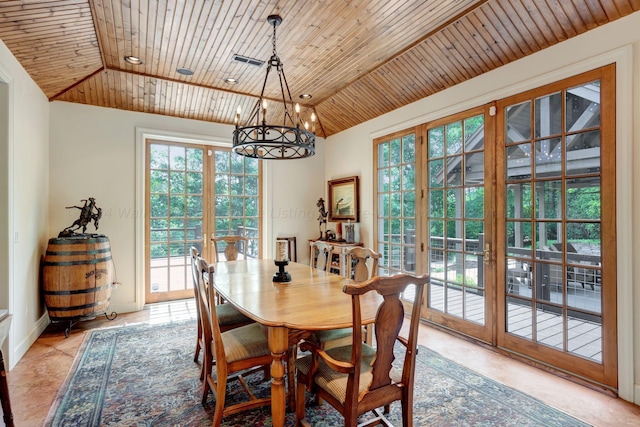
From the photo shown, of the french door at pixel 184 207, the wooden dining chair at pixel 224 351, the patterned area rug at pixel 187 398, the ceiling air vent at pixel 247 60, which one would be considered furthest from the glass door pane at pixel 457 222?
the french door at pixel 184 207

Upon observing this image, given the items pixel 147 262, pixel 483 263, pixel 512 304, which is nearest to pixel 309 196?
pixel 147 262

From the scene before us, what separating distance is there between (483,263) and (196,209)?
387cm

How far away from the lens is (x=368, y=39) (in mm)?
3092

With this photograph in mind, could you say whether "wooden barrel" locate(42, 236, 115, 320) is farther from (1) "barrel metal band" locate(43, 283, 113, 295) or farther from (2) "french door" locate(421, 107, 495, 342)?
(2) "french door" locate(421, 107, 495, 342)

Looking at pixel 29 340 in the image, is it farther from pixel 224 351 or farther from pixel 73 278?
pixel 224 351

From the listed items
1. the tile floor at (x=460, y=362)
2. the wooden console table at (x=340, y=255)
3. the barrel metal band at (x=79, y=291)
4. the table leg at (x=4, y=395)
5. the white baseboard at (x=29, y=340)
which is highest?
the wooden console table at (x=340, y=255)

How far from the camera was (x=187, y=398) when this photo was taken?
2.29m

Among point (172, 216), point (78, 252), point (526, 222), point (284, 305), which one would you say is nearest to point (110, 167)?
point (172, 216)

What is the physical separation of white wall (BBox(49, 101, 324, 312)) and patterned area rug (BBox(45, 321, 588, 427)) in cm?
142

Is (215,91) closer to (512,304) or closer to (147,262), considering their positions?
(147,262)

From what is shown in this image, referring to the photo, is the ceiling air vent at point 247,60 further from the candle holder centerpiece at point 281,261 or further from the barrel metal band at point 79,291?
the barrel metal band at point 79,291

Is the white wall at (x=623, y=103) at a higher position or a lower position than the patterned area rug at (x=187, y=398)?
higher

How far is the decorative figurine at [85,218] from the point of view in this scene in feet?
12.0

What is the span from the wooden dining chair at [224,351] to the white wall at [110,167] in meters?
2.76
